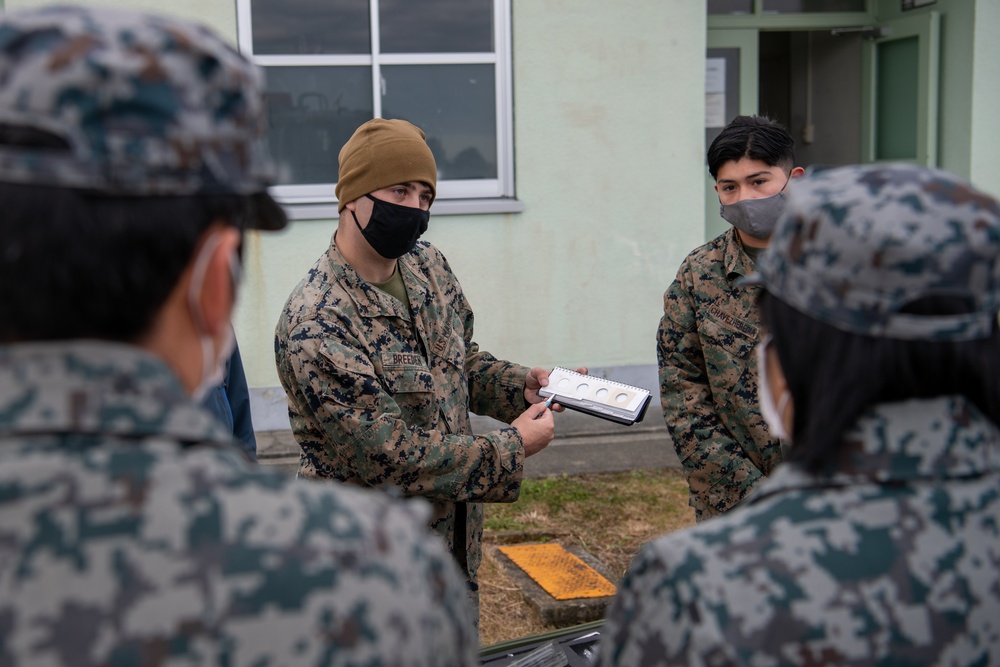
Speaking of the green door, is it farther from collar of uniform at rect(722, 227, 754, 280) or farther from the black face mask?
the black face mask

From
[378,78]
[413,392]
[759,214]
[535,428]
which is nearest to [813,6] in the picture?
[378,78]

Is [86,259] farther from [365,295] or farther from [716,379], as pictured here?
[716,379]

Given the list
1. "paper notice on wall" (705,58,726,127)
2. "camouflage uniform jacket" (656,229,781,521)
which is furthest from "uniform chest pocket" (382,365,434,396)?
"paper notice on wall" (705,58,726,127)

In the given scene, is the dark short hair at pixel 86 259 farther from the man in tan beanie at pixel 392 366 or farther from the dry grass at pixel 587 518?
the dry grass at pixel 587 518

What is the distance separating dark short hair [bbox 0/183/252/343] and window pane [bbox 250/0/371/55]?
→ 216 inches

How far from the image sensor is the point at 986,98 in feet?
22.2

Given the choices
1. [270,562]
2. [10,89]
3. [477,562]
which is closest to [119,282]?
[10,89]

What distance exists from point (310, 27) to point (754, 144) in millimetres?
3911

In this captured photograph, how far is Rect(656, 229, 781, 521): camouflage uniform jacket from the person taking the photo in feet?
9.78

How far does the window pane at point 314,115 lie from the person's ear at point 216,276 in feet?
17.4

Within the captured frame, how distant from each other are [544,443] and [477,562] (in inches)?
19.4

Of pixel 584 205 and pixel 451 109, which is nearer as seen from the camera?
pixel 451 109

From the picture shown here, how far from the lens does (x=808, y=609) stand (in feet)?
3.93

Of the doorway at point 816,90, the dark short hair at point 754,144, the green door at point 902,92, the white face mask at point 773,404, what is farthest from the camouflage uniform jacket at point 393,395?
the doorway at point 816,90
